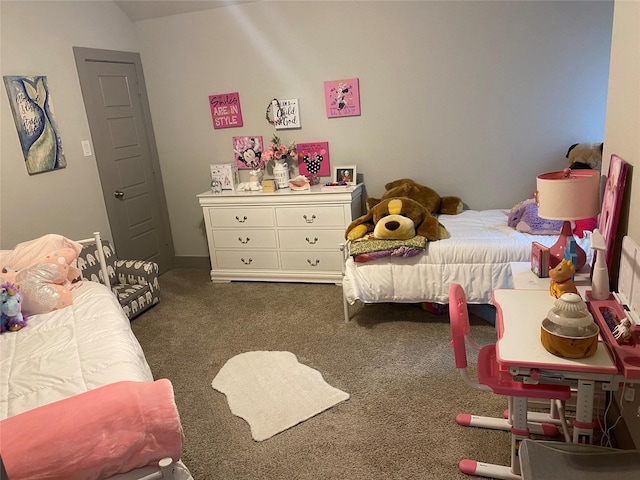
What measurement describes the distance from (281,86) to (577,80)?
2315 millimetres

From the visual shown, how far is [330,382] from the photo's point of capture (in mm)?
2623

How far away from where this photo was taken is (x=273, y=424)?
7.60 ft

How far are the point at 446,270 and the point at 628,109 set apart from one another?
1.49 m

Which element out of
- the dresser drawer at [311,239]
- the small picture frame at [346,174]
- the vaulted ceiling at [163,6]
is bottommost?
the dresser drawer at [311,239]

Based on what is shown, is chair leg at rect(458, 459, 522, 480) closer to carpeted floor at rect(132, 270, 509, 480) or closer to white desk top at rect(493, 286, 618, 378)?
carpeted floor at rect(132, 270, 509, 480)

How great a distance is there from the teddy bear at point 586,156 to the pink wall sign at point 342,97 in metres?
1.68

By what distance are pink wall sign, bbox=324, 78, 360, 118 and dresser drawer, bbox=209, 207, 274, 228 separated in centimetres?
101

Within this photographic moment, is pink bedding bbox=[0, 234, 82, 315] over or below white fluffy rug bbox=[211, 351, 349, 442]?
over

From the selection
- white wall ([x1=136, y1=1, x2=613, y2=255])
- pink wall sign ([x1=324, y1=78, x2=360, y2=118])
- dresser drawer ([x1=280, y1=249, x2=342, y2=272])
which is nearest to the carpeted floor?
dresser drawer ([x1=280, y1=249, x2=342, y2=272])

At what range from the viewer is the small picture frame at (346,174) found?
156 inches

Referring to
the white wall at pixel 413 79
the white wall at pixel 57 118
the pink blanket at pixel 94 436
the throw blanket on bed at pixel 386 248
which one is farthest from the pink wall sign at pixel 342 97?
the pink blanket at pixel 94 436

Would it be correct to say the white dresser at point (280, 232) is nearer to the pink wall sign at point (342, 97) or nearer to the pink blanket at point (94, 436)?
the pink wall sign at point (342, 97)

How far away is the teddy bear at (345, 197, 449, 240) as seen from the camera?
3.15m

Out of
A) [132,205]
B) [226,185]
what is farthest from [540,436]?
[132,205]
